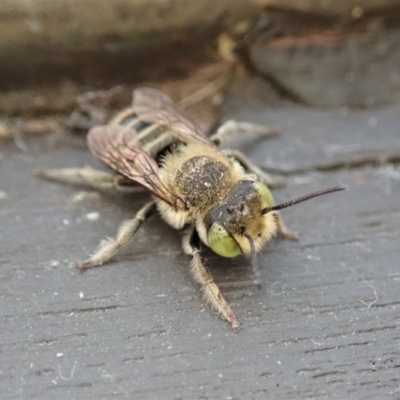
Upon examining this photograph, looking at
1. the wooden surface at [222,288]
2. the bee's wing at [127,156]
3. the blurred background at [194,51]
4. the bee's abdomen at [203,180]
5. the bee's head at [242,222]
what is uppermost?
the blurred background at [194,51]

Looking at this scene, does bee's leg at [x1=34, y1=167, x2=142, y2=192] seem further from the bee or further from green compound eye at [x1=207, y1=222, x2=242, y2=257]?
green compound eye at [x1=207, y1=222, x2=242, y2=257]

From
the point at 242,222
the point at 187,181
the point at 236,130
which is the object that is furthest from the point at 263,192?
the point at 236,130

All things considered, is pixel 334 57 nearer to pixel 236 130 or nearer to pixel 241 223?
pixel 236 130

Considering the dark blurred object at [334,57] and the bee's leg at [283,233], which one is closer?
the bee's leg at [283,233]

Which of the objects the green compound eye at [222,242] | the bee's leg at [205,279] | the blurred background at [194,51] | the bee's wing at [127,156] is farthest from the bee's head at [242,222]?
the blurred background at [194,51]

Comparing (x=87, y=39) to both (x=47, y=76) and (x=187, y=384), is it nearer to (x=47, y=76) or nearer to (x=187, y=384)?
(x=47, y=76)

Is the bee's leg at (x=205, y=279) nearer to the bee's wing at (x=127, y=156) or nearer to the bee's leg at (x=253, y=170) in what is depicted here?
the bee's wing at (x=127, y=156)

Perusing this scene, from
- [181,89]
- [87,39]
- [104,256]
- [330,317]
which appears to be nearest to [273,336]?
[330,317]
